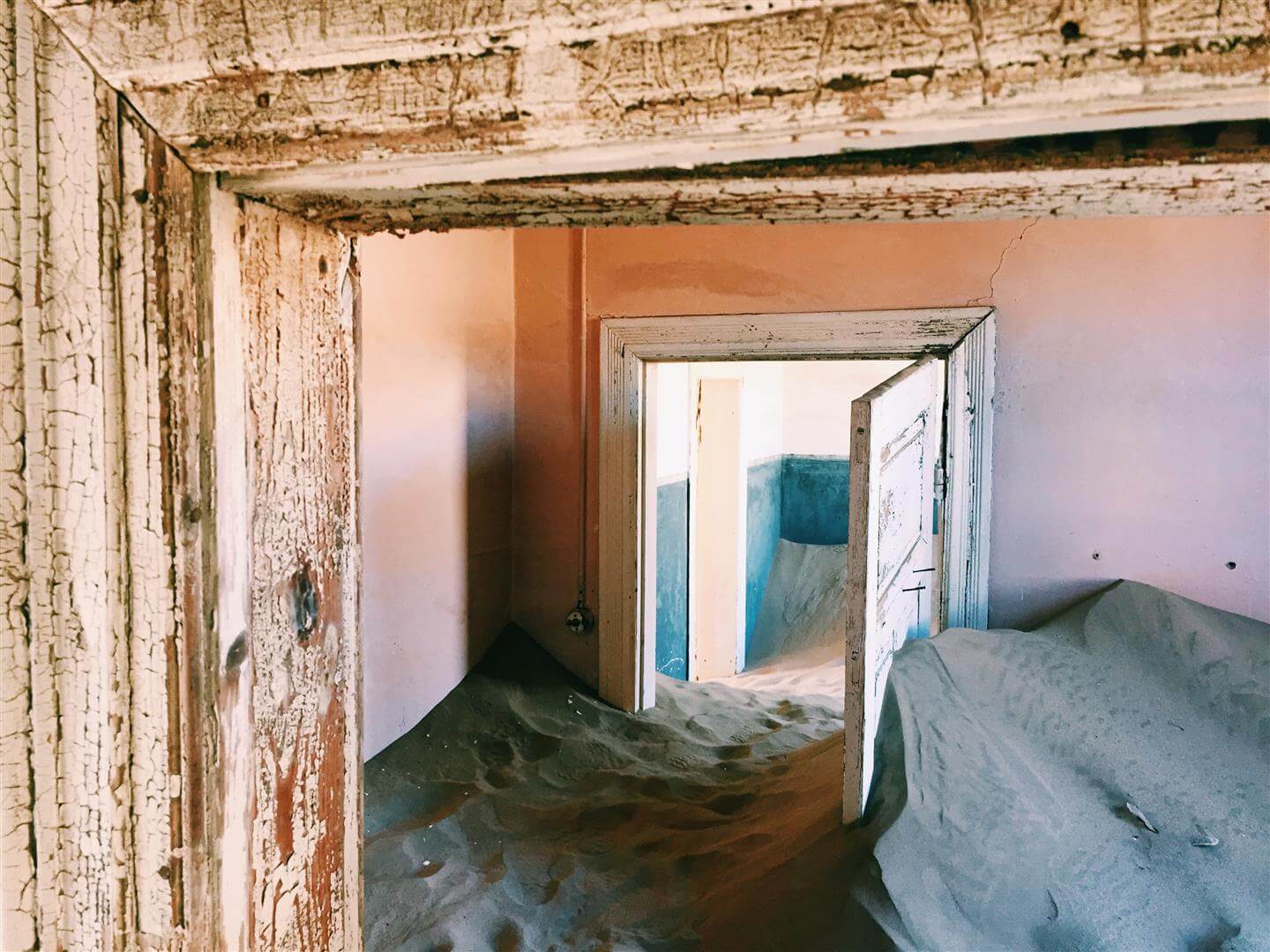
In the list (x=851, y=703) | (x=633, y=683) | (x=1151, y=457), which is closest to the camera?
(x=851, y=703)

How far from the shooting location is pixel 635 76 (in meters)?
0.45

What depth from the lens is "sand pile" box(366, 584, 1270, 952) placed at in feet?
5.72

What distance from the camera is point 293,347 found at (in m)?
0.67

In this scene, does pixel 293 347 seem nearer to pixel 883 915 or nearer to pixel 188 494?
pixel 188 494

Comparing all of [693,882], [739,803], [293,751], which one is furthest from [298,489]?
[739,803]

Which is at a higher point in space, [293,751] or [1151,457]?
[1151,457]

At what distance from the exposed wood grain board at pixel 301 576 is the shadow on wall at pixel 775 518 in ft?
13.8

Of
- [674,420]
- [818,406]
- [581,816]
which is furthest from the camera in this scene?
[818,406]

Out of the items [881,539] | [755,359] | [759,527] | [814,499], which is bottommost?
[759,527]

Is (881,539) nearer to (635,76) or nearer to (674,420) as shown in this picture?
(635,76)

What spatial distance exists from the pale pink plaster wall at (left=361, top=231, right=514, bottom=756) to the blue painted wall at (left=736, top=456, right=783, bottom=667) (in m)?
3.11

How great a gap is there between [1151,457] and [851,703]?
178cm

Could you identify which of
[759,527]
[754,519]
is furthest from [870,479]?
[759,527]

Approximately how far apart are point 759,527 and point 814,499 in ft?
2.72
